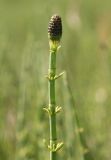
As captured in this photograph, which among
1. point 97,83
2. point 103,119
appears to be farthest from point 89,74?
point 103,119

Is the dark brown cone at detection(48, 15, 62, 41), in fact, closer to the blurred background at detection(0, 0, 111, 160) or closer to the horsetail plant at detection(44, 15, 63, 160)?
the horsetail plant at detection(44, 15, 63, 160)

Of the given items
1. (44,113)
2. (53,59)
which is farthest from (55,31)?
(44,113)

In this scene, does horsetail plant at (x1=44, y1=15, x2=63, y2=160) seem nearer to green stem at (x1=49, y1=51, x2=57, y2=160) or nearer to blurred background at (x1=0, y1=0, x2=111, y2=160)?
green stem at (x1=49, y1=51, x2=57, y2=160)

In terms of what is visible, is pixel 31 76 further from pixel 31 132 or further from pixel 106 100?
pixel 106 100

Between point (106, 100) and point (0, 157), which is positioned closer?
point (0, 157)

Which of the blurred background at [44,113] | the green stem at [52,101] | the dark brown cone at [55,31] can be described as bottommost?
the green stem at [52,101]

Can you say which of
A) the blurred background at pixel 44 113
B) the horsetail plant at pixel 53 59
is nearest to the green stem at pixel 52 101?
the horsetail plant at pixel 53 59

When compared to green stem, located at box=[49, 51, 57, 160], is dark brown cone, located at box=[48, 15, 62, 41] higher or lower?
higher

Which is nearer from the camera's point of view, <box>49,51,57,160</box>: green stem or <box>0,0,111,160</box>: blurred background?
<box>49,51,57,160</box>: green stem

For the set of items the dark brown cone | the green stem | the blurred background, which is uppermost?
the blurred background

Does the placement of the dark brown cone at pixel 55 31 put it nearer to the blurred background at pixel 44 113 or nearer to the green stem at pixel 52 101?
the green stem at pixel 52 101

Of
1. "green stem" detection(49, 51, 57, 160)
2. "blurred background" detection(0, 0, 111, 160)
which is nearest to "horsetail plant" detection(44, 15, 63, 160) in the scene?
"green stem" detection(49, 51, 57, 160)
